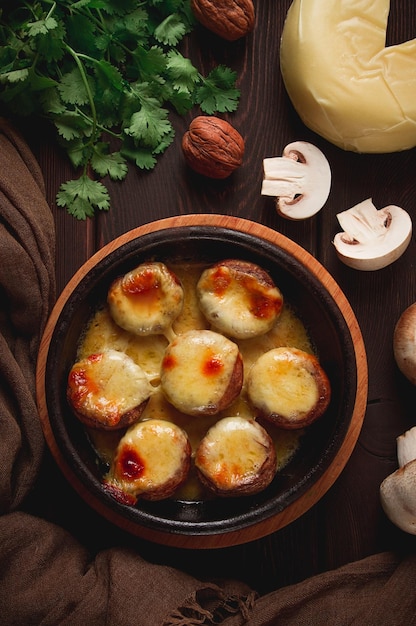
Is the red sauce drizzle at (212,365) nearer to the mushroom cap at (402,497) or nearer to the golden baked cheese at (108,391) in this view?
the golden baked cheese at (108,391)

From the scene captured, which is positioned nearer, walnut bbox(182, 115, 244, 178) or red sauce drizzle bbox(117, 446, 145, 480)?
red sauce drizzle bbox(117, 446, 145, 480)

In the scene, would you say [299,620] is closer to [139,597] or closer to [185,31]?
→ [139,597]

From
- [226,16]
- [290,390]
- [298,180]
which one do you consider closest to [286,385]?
[290,390]

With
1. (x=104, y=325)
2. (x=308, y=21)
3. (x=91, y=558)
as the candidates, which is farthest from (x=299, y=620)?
(x=308, y=21)

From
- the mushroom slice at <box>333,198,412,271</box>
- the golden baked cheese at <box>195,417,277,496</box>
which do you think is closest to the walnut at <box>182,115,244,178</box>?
the mushroom slice at <box>333,198,412,271</box>

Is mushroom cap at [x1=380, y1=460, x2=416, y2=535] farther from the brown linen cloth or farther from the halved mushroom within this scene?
the brown linen cloth

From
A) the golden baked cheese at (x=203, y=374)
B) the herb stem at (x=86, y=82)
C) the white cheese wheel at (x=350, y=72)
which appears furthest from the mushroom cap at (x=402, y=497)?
the herb stem at (x=86, y=82)

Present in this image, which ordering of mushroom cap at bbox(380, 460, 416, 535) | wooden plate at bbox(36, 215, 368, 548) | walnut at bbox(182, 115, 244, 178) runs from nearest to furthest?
wooden plate at bbox(36, 215, 368, 548), mushroom cap at bbox(380, 460, 416, 535), walnut at bbox(182, 115, 244, 178)
